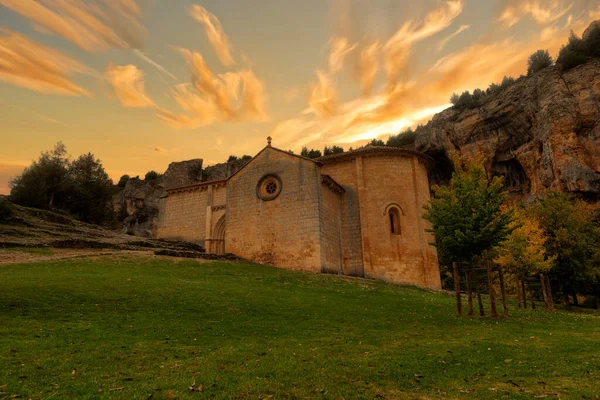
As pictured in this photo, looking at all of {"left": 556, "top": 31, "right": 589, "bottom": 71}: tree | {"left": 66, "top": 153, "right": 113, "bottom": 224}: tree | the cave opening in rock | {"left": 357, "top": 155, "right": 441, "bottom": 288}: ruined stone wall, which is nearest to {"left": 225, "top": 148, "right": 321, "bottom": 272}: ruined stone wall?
{"left": 357, "top": 155, "right": 441, "bottom": 288}: ruined stone wall

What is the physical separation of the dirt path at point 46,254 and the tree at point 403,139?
158ft

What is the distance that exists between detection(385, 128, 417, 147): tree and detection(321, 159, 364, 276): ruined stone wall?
31.8 meters

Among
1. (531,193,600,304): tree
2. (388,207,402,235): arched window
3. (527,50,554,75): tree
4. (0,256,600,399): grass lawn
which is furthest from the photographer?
(527,50,554,75): tree

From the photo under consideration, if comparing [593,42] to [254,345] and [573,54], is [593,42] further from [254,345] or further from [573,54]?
[254,345]

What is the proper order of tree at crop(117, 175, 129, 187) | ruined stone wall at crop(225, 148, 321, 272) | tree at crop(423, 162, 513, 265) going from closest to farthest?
tree at crop(423, 162, 513, 265) → ruined stone wall at crop(225, 148, 321, 272) → tree at crop(117, 175, 129, 187)

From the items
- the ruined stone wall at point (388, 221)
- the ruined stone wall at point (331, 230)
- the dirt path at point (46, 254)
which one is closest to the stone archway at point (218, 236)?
the dirt path at point (46, 254)

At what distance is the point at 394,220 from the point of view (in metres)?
31.6

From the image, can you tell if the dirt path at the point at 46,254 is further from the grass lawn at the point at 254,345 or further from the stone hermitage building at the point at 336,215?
the stone hermitage building at the point at 336,215

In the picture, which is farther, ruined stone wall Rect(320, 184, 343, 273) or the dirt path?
ruined stone wall Rect(320, 184, 343, 273)

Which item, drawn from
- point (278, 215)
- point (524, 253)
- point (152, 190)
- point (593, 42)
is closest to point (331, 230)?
point (278, 215)

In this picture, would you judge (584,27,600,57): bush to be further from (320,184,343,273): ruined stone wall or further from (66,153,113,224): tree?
(66,153,113,224): tree

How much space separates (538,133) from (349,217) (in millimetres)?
21634

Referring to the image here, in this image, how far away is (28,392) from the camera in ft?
18.9

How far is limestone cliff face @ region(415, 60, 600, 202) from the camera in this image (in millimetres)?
34469
